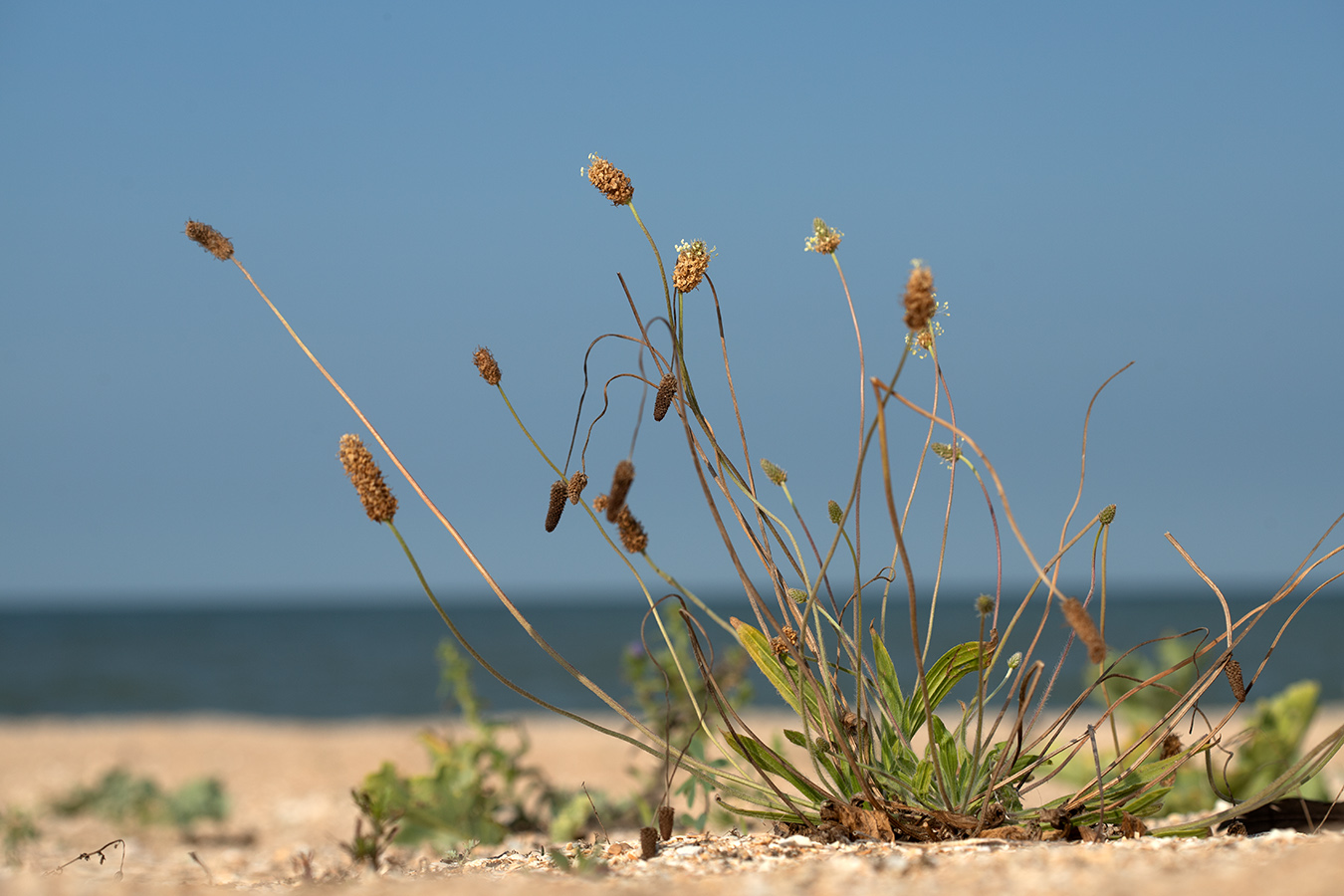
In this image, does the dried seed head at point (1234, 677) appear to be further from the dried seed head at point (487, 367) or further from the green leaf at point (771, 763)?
the dried seed head at point (487, 367)

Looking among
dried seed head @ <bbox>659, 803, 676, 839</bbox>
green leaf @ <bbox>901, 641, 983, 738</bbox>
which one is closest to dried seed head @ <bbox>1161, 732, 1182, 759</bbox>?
green leaf @ <bbox>901, 641, 983, 738</bbox>

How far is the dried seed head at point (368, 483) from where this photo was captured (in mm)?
2117

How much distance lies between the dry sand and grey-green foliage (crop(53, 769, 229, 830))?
0.23 feet

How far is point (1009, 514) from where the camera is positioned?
194 cm

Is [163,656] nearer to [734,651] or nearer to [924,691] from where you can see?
[734,651]

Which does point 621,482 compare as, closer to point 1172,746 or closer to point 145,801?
point 1172,746

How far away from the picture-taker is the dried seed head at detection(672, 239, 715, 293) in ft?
7.70

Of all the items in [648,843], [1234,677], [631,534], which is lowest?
[648,843]

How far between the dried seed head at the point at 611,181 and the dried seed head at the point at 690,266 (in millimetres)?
185

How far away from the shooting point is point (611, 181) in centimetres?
235

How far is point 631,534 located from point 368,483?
60 cm

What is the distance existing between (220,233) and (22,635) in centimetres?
5263

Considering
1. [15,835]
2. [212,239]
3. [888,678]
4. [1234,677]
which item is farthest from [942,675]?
[15,835]

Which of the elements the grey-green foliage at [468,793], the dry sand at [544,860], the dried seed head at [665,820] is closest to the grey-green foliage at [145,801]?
the dry sand at [544,860]
